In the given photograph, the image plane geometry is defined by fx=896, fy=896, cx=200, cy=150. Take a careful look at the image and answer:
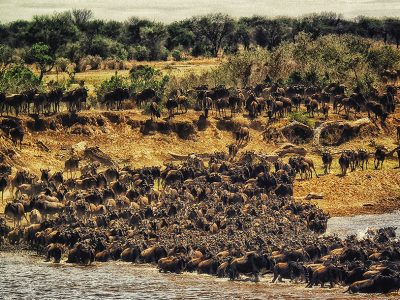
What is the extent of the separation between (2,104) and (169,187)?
48.2 ft

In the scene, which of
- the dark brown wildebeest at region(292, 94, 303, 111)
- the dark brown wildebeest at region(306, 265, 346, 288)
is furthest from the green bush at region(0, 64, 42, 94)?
the dark brown wildebeest at region(306, 265, 346, 288)

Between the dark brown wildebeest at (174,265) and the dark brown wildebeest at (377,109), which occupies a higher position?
the dark brown wildebeest at (377,109)

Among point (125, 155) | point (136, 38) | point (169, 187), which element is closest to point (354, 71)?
point (125, 155)

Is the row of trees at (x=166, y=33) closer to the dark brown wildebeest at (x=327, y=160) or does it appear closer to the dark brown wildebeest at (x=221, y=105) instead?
the dark brown wildebeest at (x=221, y=105)

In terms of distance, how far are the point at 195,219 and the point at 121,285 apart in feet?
26.0

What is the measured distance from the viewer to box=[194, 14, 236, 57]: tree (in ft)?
424

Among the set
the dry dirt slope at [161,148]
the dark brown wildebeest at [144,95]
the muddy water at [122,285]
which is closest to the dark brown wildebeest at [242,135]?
the dry dirt slope at [161,148]

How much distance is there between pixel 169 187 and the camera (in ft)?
145

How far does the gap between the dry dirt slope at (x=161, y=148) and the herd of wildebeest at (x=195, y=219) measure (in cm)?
118

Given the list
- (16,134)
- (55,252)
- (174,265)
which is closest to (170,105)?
(16,134)

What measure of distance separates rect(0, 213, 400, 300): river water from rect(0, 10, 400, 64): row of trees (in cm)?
6255

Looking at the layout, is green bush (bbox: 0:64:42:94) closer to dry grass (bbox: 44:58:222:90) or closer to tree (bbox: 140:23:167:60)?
dry grass (bbox: 44:58:222:90)

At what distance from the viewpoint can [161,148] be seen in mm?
55406

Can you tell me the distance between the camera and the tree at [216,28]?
129 m
